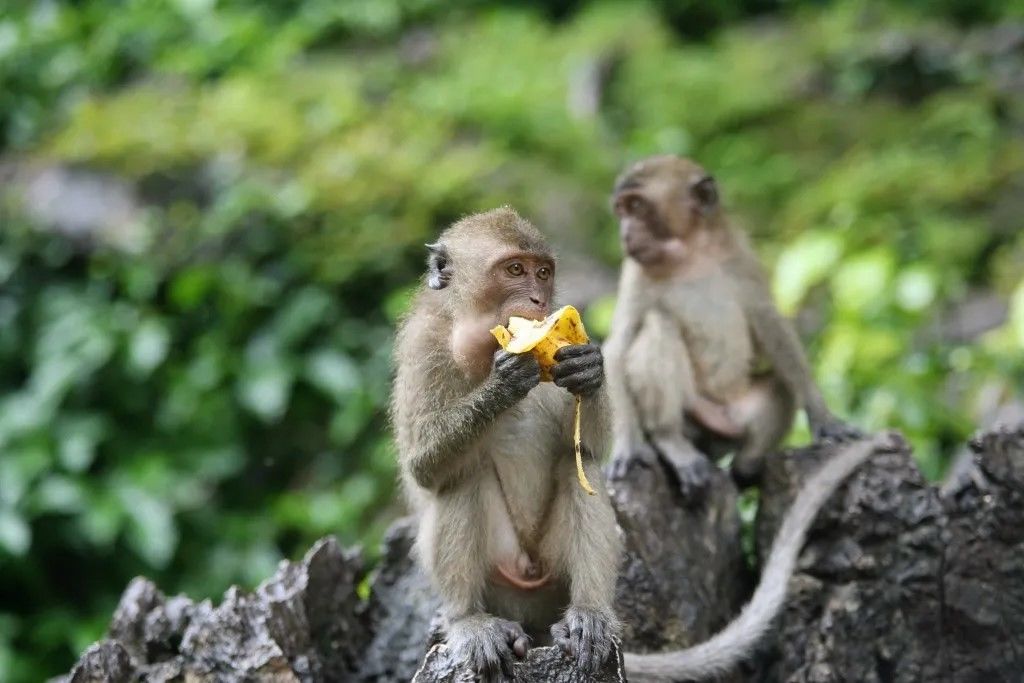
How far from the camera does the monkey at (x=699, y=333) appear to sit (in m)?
6.56

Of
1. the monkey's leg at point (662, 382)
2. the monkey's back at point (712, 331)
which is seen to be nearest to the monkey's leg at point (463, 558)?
the monkey's leg at point (662, 382)

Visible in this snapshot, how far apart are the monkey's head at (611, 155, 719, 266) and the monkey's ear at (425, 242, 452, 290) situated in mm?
2115

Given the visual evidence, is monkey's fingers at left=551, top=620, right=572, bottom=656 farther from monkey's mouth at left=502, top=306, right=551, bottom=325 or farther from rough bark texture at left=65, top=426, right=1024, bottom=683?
monkey's mouth at left=502, top=306, right=551, bottom=325

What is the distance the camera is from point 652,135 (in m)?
12.8

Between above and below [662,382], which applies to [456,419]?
above

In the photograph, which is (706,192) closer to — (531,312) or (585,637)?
(531,312)

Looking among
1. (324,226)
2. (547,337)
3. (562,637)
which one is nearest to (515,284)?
(547,337)

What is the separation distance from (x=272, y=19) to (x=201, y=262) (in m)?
5.79

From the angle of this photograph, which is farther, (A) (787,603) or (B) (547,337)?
(A) (787,603)

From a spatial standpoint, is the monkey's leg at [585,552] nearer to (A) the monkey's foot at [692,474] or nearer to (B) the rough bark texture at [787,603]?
(B) the rough bark texture at [787,603]

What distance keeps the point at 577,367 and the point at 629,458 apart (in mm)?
1946

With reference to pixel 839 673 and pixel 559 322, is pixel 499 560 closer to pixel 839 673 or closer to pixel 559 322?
pixel 559 322

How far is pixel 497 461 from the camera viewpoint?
15.6 feet

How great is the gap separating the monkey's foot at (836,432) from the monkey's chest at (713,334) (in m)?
0.51
